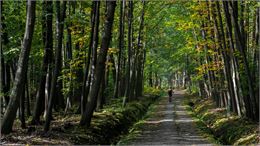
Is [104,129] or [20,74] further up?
[20,74]

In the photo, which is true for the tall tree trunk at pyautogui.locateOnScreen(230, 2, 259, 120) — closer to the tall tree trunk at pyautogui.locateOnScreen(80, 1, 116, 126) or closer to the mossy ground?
the tall tree trunk at pyautogui.locateOnScreen(80, 1, 116, 126)

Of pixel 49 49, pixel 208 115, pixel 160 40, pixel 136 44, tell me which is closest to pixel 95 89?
pixel 49 49

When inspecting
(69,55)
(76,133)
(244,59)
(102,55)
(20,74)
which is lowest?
(76,133)

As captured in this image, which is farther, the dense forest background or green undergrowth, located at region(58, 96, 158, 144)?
green undergrowth, located at region(58, 96, 158, 144)

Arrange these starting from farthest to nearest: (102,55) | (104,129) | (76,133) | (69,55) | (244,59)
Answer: (69,55) → (244,59) → (104,129) → (102,55) → (76,133)

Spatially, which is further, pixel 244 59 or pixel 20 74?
pixel 244 59

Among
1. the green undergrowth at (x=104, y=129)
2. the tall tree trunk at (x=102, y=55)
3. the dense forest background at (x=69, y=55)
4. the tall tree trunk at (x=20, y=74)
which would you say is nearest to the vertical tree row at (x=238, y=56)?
the dense forest background at (x=69, y=55)

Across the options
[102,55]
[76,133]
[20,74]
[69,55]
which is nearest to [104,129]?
[76,133]

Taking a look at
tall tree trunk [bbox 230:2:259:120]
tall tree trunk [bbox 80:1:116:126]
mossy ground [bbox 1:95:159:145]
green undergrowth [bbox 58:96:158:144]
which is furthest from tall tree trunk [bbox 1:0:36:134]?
tall tree trunk [bbox 230:2:259:120]

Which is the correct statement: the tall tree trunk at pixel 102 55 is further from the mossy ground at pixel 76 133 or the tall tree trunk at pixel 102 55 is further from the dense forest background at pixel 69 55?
the mossy ground at pixel 76 133

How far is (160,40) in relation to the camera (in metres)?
61.5

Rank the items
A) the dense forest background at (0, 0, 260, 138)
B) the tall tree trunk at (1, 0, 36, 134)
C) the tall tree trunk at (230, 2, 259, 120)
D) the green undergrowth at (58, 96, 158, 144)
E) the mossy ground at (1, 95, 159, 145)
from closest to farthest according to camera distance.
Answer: the tall tree trunk at (1, 0, 36, 134) < the mossy ground at (1, 95, 159, 145) < the dense forest background at (0, 0, 260, 138) < the green undergrowth at (58, 96, 158, 144) < the tall tree trunk at (230, 2, 259, 120)

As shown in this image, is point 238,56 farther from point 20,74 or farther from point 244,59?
point 20,74

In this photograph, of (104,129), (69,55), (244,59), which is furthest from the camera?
(69,55)
